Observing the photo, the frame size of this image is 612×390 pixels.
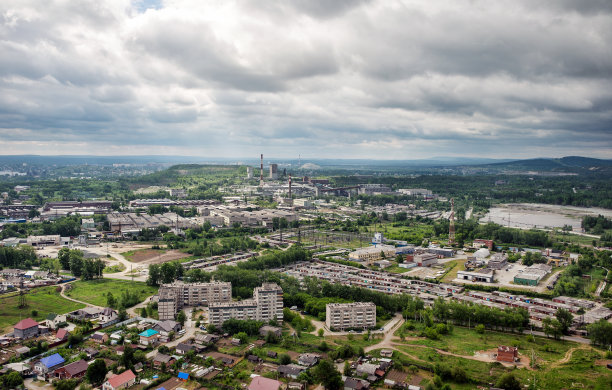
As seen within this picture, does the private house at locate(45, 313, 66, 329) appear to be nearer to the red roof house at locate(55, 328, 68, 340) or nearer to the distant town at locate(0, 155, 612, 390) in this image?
the distant town at locate(0, 155, 612, 390)

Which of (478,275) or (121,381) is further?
(478,275)

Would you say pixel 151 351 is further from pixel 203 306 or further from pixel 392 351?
pixel 392 351

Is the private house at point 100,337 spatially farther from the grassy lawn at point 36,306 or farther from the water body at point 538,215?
the water body at point 538,215

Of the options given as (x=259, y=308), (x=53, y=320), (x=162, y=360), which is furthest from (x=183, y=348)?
(x=53, y=320)

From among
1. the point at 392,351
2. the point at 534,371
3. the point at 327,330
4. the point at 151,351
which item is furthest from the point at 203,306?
the point at 534,371

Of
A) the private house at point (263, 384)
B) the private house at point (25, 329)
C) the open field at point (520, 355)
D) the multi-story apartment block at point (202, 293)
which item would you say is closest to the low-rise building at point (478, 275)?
the open field at point (520, 355)

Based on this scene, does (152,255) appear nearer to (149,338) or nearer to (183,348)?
(149,338)
